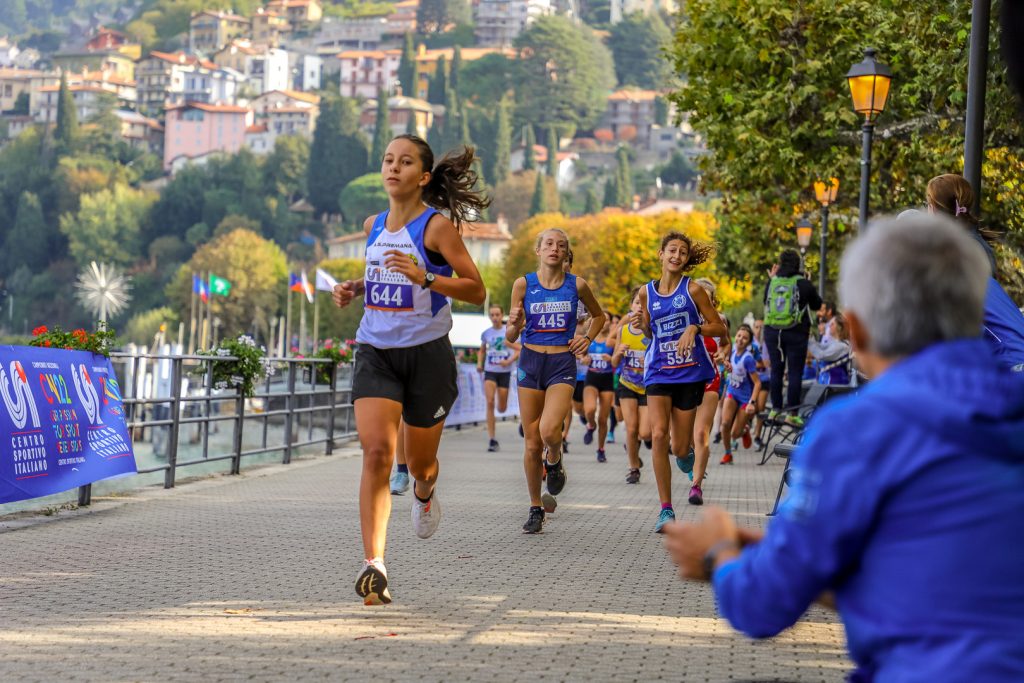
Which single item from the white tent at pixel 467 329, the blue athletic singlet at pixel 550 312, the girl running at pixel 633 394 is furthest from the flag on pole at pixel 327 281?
the white tent at pixel 467 329

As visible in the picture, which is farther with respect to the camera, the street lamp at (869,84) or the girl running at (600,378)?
the girl running at (600,378)

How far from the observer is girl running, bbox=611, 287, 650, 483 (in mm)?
16609

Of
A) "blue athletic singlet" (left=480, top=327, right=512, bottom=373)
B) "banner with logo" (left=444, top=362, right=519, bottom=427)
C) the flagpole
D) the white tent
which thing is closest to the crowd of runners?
"blue athletic singlet" (left=480, top=327, right=512, bottom=373)

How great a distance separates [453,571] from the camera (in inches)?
343

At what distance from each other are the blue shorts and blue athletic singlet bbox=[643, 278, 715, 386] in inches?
21.9

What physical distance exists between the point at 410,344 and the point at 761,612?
16.5 ft

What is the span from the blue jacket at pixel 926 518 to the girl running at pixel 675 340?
854cm

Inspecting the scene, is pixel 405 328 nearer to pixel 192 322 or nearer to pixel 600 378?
pixel 600 378

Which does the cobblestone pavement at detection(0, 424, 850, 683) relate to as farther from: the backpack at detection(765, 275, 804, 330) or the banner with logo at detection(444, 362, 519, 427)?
the banner with logo at detection(444, 362, 519, 427)

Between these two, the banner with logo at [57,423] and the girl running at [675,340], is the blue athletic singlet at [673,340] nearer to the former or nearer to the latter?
the girl running at [675,340]

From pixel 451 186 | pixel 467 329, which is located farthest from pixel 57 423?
pixel 467 329

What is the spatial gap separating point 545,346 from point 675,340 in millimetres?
856

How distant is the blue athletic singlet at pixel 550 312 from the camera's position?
11195 millimetres

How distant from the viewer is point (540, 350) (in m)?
11.2
